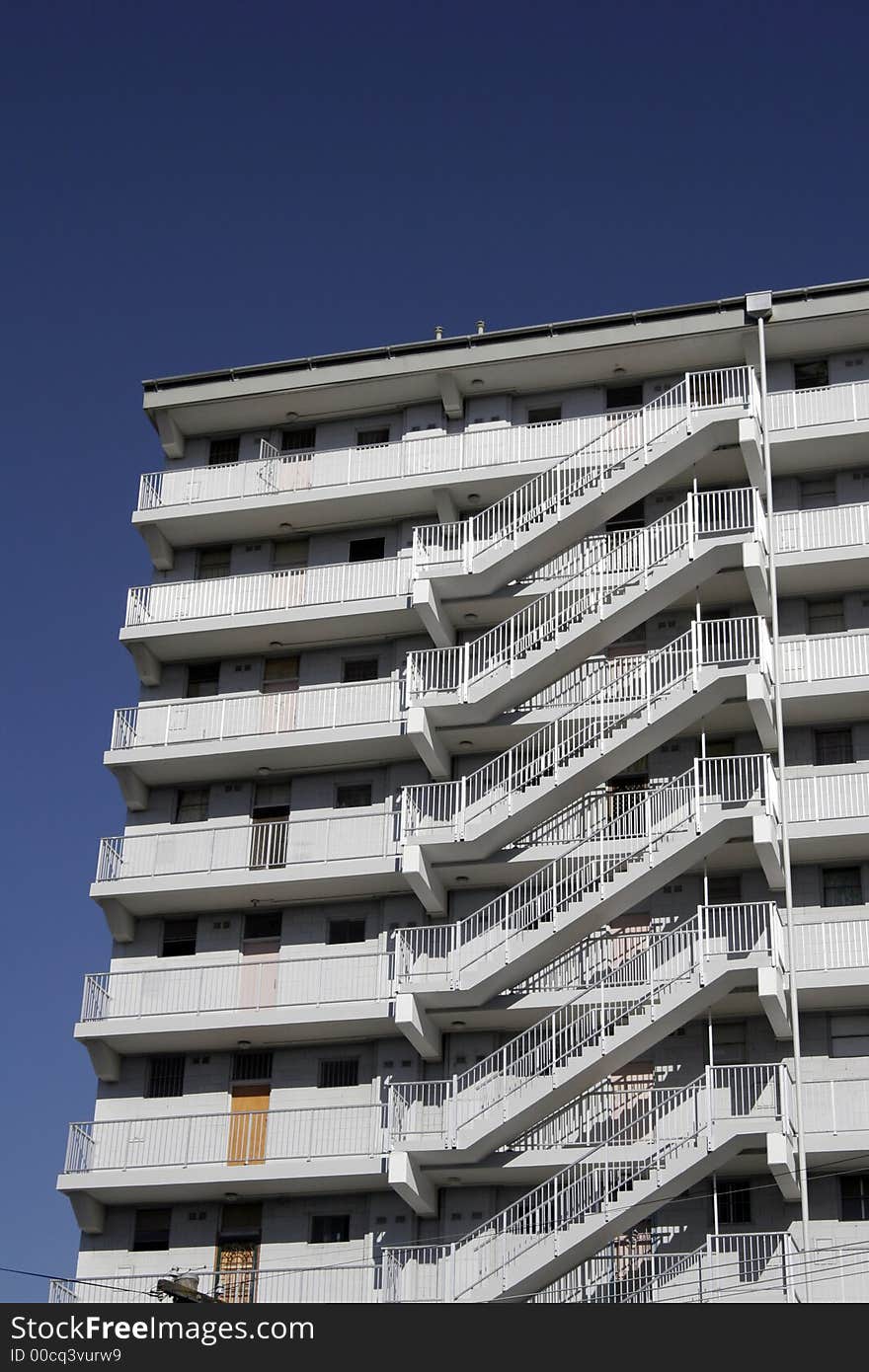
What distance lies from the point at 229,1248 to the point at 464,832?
31.3 feet

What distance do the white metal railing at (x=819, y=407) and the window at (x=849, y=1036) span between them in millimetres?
12445

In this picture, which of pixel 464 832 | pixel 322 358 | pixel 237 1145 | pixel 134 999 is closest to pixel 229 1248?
pixel 237 1145

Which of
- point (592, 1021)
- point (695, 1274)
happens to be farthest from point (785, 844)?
point (695, 1274)

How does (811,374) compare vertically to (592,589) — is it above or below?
above

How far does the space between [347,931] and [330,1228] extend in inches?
241

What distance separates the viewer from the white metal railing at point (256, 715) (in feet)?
150

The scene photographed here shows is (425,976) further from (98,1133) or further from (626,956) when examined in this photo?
(98,1133)

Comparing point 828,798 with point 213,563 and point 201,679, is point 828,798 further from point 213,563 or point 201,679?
point 213,563

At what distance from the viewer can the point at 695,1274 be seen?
38406 mm

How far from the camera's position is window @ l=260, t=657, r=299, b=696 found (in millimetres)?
47781

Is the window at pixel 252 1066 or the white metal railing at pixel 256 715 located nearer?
the window at pixel 252 1066

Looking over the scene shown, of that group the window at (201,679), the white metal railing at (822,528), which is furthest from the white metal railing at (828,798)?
the window at (201,679)

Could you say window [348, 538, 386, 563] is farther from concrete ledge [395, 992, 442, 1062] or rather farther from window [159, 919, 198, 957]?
concrete ledge [395, 992, 442, 1062]

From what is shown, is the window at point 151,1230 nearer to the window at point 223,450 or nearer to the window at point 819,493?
the window at point 223,450
